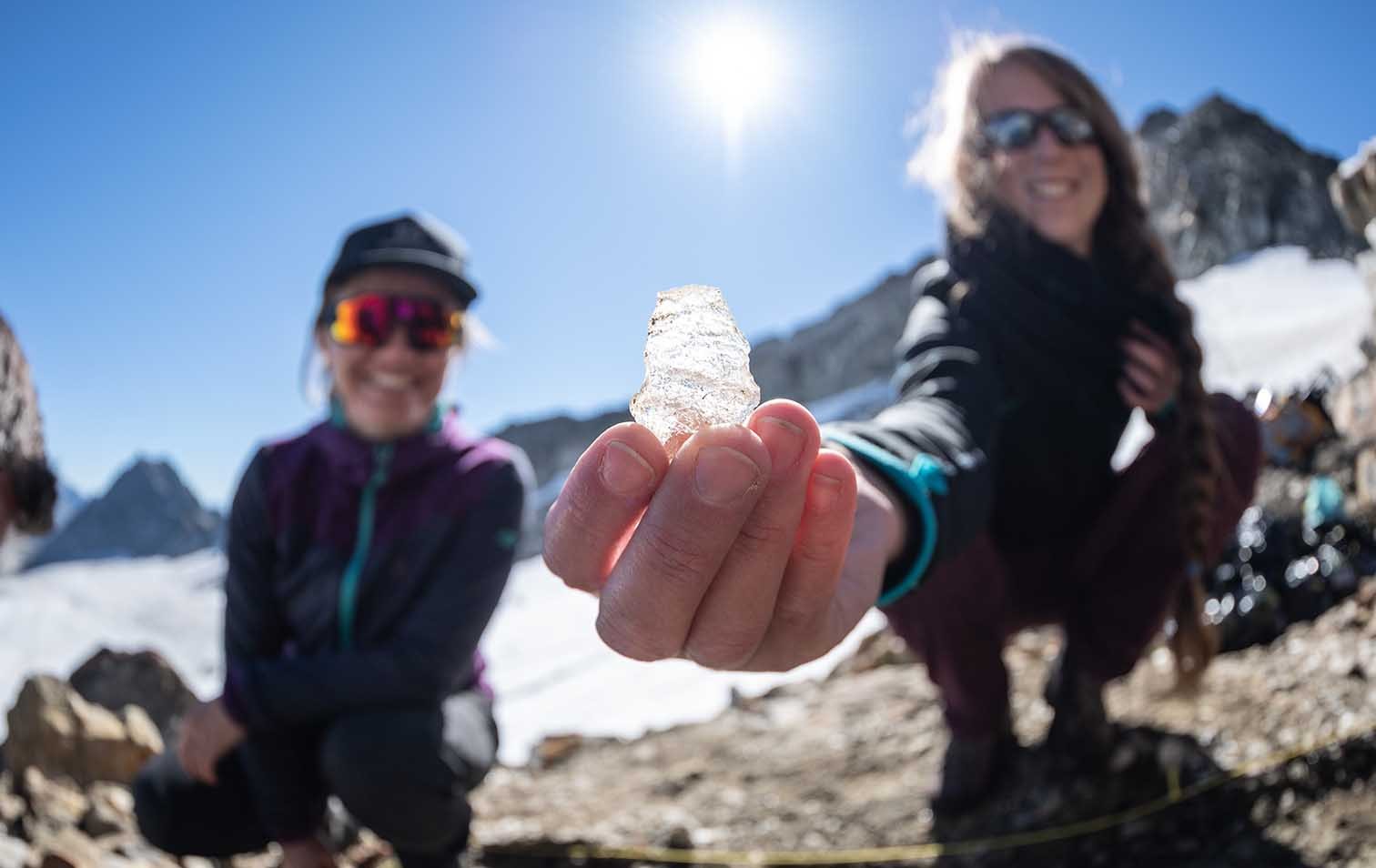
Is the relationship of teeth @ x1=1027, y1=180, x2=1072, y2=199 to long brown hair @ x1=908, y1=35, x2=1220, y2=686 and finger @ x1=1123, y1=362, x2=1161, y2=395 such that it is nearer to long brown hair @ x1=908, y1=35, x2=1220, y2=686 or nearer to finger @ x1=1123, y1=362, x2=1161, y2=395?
long brown hair @ x1=908, y1=35, x2=1220, y2=686

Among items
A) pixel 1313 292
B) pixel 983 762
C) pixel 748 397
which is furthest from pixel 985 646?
pixel 1313 292

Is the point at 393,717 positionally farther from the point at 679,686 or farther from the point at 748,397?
the point at 679,686

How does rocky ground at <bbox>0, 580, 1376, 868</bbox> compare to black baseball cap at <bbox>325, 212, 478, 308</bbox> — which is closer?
rocky ground at <bbox>0, 580, 1376, 868</bbox>

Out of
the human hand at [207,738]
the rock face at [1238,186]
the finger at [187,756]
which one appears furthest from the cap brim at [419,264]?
the rock face at [1238,186]

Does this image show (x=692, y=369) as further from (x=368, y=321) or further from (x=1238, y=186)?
(x=1238, y=186)

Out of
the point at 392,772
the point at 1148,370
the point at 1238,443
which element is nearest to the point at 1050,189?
the point at 1148,370

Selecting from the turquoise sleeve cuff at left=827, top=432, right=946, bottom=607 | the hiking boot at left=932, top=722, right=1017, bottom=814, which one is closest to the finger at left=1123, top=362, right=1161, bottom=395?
the hiking boot at left=932, top=722, right=1017, bottom=814
